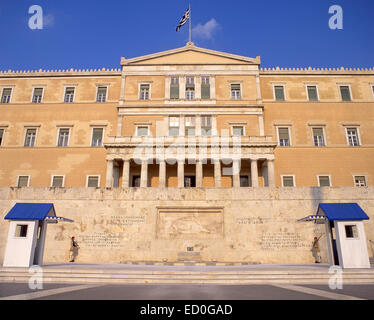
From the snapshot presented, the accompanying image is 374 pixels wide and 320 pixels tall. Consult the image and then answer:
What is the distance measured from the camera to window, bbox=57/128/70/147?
32312 millimetres

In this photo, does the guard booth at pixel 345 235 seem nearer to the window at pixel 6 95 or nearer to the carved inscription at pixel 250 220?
the carved inscription at pixel 250 220

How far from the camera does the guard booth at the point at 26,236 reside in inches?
429

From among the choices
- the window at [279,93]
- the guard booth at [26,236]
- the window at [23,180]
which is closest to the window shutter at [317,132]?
the window at [279,93]

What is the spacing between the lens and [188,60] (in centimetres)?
3491

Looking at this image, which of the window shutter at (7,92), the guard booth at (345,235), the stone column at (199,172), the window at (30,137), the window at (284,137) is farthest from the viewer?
the window shutter at (7,92)

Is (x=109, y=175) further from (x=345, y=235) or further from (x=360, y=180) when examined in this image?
(x=360, y=180)

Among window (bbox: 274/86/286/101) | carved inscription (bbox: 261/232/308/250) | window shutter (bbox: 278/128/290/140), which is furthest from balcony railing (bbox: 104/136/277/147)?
carved inscription (bbox: 261/232/308/250)

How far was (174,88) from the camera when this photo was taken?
3381cm

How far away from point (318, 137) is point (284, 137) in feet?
13.2

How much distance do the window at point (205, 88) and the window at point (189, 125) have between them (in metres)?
3.28

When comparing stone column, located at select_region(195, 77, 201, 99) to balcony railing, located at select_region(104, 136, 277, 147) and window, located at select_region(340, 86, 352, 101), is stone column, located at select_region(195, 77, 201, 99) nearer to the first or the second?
balcony railing, located at select_region(104, 136, 277, 147)

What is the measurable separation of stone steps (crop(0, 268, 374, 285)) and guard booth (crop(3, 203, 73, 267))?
1.97m
